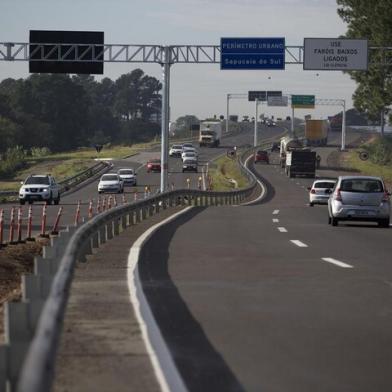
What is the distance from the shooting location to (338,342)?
1014 centimetres

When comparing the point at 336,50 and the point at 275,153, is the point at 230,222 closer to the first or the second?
the point at 336,50

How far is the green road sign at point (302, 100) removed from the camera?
525 ft

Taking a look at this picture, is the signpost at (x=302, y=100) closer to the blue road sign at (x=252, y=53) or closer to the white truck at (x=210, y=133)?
the white truck at (x=210, y=133)

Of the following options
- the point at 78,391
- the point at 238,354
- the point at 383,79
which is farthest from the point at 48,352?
the point at 383,79

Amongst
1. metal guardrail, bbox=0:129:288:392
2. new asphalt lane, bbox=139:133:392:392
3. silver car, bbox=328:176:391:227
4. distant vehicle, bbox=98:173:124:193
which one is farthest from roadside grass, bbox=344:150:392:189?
metal guardrail, bbox=0:129:288:392

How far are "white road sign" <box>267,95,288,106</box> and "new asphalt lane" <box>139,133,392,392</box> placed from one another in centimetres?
14883

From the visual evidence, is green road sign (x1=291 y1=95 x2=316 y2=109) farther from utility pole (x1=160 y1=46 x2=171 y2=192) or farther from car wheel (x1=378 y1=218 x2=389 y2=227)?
car wheel (x1=378 y1=218 x2=389 y2=227)

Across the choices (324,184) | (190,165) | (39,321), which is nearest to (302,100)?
(190,165)

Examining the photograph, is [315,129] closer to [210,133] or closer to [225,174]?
[210,133]

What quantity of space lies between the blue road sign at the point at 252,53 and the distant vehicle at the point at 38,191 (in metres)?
11.1

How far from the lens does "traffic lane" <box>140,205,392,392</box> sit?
8594 millimetres

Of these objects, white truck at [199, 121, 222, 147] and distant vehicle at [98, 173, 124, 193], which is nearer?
distant vehicle at [98, 173, 124, 193]

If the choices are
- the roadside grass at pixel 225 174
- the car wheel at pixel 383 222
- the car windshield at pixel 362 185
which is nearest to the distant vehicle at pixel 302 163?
the roadside grass at pixel 225 174

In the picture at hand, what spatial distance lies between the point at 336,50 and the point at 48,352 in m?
51.5
